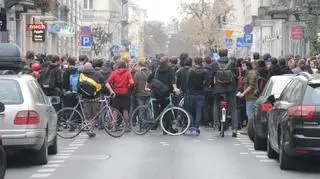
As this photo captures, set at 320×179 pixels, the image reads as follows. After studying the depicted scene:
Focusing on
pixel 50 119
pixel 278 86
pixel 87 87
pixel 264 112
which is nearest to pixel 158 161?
pixel 50 119

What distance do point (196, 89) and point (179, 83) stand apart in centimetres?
107

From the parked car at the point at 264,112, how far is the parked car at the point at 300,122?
2.46m

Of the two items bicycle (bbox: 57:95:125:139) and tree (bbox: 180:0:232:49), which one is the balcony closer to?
tree (bbox: 180:0:232:49)

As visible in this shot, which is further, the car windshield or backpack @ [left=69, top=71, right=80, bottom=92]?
backpack @ [left=69, top=71, right=80, bottom=92]

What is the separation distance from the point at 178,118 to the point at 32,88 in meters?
6.36

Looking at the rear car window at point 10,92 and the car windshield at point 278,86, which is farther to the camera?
the car windshield at point 278,86

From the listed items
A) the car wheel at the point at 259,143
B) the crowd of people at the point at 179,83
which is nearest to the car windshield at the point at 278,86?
the car wheel at the point at 259,143

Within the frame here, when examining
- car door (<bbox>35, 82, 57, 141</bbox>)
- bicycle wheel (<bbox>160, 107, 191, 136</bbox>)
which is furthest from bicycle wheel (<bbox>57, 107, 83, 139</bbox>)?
car door (<bbox>35, 82, 57, 141</bbox>)

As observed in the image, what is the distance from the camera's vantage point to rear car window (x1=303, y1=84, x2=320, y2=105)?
12.3 metres

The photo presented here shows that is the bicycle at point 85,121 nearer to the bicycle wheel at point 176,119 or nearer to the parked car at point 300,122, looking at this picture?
the bicycle wheel at point 176,119

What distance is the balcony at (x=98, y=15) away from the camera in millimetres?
108000

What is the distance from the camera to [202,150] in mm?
16281

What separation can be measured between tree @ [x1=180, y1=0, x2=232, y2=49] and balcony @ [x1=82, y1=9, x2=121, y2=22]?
24387 mm

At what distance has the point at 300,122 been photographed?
1226 cm
